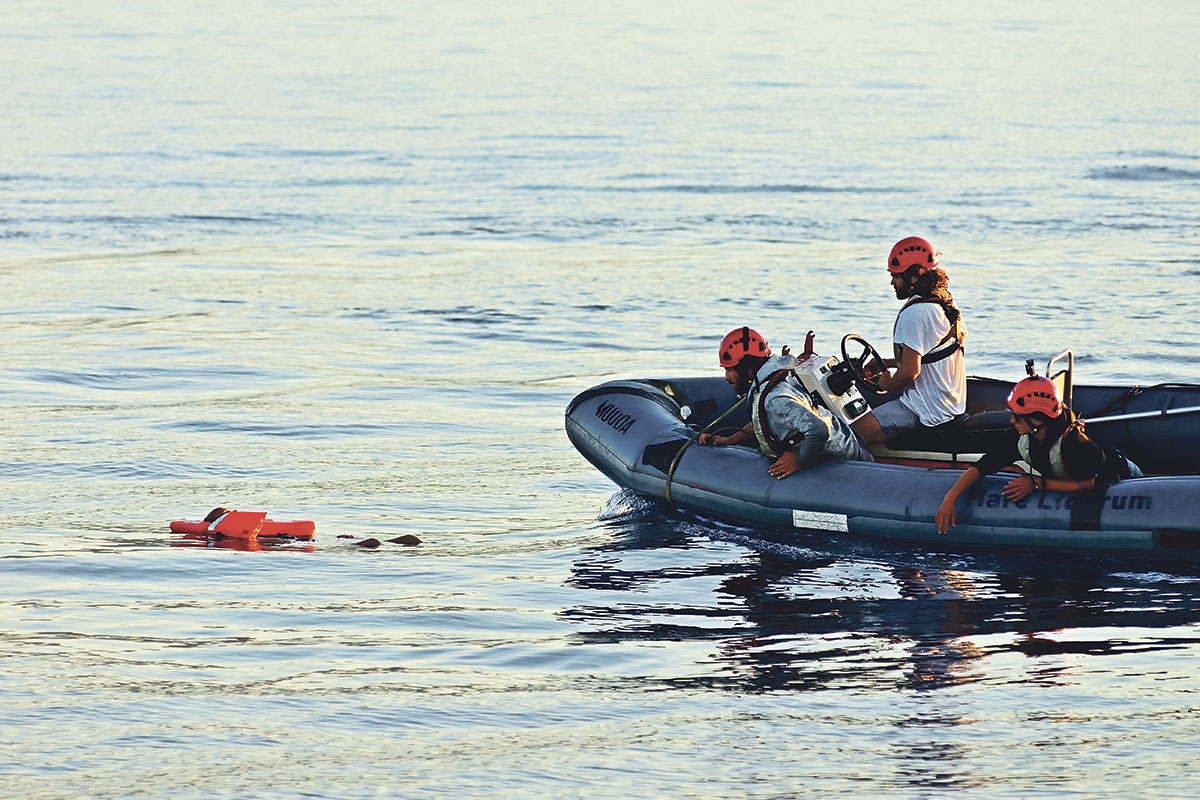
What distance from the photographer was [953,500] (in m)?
10.1

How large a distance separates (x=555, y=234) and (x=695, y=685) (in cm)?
1622

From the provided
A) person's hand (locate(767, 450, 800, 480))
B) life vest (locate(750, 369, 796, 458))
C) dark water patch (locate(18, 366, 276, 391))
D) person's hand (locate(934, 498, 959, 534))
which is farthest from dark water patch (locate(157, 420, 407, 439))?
person's hand (locate(934, 498, 959, 534))

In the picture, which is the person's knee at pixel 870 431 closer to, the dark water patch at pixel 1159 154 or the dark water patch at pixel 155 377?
the dark water patch at pixel 155 377

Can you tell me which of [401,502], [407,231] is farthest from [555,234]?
[401,502]

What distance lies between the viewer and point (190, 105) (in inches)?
1449

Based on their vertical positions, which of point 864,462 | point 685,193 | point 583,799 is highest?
point 685,193

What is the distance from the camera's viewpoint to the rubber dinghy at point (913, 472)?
32.2ft

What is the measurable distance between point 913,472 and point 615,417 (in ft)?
8.46

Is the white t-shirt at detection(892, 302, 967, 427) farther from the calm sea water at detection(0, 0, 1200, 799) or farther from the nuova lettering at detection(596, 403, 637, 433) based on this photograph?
the nuova lettering at detection(596, 403, 637, 433)

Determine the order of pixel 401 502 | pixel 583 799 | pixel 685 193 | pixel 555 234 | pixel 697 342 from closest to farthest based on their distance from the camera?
pixel 583 799 < pixel 401 502 < pixel 697 342 < pixel 555 234 < pixel 685 193

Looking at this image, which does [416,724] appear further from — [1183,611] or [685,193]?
[685,193]

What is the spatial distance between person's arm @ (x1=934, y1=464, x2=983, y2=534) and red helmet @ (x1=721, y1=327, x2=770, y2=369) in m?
1.44

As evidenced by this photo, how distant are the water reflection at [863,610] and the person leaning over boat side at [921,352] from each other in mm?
984

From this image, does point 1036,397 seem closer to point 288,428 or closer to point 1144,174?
point 288,428
